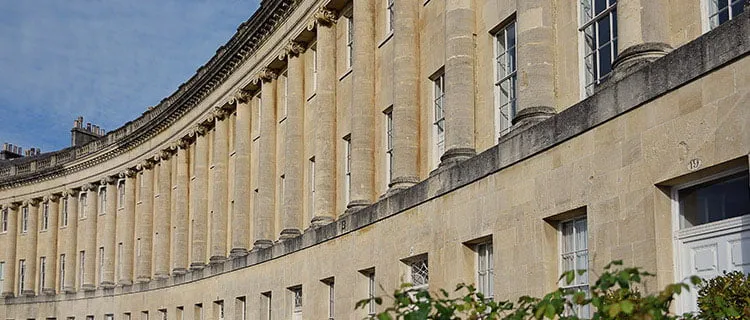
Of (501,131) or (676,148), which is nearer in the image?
(676,148)

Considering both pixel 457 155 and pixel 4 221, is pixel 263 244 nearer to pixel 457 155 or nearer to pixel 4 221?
pixel 457 155

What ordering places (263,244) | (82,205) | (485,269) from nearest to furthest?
(485,269) < (263,244) < (82,205)

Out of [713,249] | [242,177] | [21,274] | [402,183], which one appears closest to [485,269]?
[402,183]

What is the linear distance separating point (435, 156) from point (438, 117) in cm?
89

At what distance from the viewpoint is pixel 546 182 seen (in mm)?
15516

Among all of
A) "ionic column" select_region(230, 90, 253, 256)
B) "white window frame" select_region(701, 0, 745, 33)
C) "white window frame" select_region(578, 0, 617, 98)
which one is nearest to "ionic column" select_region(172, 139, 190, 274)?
"ionic column" select_region(230, 90, 253, 256)

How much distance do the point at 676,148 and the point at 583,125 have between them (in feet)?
7.42

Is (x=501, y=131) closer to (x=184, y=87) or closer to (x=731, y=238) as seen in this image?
(x=731, y=238)

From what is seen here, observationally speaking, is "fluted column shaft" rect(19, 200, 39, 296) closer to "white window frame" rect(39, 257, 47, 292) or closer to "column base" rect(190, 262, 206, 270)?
"white window frame" rect(39, 257, 47, 292)

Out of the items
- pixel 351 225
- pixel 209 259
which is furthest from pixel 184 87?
pixel 351 225

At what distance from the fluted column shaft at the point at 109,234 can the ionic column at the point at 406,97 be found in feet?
106

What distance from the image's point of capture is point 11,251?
199ft

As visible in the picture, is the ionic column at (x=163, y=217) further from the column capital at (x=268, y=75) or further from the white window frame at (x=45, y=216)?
the white window frame at (x=45, y=216)

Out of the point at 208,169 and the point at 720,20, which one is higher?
the point at 208,169
